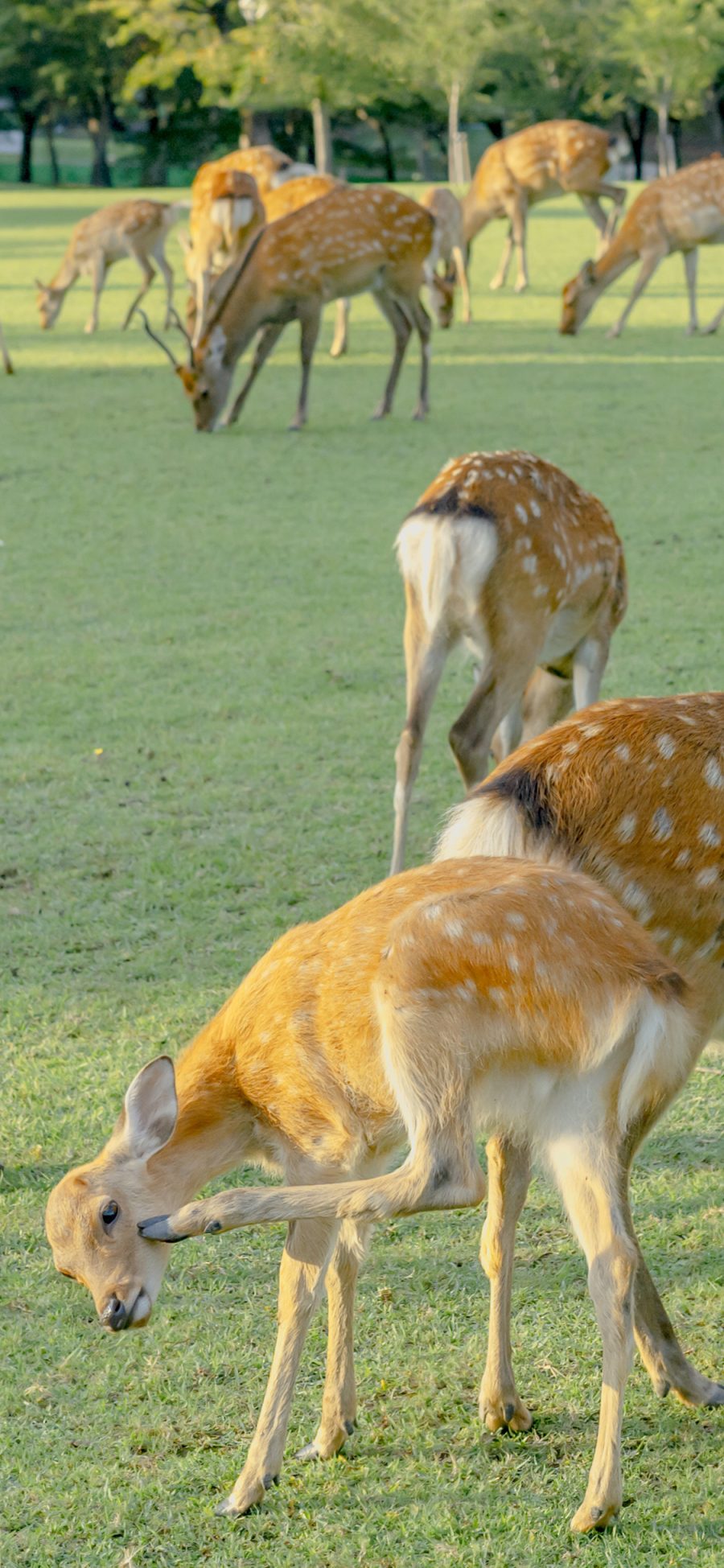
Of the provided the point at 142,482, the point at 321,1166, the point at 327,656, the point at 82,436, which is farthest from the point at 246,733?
the point at 82,436

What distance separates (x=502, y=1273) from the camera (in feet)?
8.31

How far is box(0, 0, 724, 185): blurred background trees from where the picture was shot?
117 ft

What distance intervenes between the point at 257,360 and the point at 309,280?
620 millimetres

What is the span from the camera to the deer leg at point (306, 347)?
1068cm

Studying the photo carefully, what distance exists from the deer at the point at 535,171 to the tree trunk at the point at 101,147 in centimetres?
3063

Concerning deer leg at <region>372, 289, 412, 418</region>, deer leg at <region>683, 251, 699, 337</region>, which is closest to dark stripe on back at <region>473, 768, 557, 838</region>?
deer leg at <region>372, 289, 412, 418</region>

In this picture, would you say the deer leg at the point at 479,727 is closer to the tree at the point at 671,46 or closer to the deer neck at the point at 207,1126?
the deer neck at the point at 207,1126

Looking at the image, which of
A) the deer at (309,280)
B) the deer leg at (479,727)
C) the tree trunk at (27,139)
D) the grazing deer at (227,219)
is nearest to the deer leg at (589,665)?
the deer leg at (479,727)

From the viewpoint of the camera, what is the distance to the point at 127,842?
4.71m

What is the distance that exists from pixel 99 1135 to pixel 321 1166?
96cm

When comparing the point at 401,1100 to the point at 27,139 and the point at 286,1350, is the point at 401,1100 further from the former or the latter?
the point at 27,139

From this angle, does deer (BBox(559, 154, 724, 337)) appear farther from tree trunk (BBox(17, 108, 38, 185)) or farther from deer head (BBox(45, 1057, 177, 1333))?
tree trunk (BBox(17, 108, 38, 185))

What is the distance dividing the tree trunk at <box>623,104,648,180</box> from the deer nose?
151 feet

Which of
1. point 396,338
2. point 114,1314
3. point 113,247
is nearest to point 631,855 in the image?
point 114,1314
